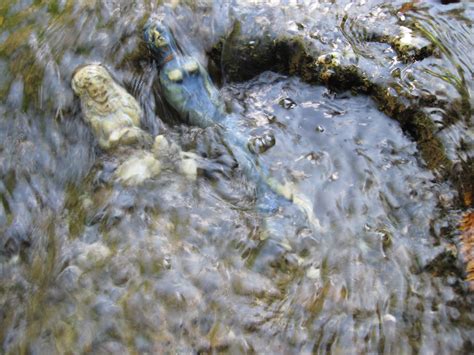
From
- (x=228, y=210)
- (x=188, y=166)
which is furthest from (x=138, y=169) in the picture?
(x=228, y=210)

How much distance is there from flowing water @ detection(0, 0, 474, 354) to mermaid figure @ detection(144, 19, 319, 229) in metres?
0.11

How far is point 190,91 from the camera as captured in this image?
4.20 m

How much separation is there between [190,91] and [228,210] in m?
1.23

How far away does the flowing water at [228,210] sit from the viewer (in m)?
2.99

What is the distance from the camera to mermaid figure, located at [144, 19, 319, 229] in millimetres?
4051

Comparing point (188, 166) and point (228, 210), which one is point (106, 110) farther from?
point (228, 210)

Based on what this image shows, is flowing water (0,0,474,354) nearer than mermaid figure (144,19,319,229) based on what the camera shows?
Yes

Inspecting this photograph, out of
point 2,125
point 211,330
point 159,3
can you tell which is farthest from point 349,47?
point 2,125

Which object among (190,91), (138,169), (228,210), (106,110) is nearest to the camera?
(228,210)

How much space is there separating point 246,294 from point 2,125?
8.76 ft

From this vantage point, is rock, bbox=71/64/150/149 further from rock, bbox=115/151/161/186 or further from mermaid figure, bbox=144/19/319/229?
mermaid figure, bbox=144/19/319/229

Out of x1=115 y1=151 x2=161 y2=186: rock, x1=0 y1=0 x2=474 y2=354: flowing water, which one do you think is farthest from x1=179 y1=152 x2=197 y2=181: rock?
x1=115 y1=151 x2=161 y2=186: rock

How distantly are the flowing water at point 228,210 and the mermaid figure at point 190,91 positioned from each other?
11cm

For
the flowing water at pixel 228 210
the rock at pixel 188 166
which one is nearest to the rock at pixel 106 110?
the flowing water at pixel 228 210
